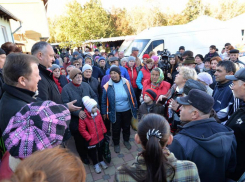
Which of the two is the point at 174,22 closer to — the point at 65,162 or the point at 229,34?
the point at 229,34

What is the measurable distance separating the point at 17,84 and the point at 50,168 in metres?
1.06

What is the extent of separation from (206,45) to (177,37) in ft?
7.59

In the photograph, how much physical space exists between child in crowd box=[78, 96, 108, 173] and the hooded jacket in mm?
1790

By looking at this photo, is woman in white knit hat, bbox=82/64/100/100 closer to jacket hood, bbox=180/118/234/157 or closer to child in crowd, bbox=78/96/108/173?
child in crowd, bbox=78/96/108/173

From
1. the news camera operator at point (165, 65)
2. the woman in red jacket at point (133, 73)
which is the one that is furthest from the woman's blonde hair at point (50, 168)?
the news camera operator at point (165, 65)

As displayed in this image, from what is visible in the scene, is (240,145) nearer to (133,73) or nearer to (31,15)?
(133,73)

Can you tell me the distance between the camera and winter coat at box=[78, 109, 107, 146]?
3.01 meters

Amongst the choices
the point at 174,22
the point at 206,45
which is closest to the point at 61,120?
the point at 206,45

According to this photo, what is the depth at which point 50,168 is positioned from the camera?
67 centimetres

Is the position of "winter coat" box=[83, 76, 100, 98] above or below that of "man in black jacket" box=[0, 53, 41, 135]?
below

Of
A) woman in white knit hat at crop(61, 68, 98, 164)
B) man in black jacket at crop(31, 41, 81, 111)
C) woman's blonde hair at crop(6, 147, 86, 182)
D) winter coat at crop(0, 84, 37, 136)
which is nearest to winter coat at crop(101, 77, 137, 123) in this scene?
woman in white knit hat at crop(61, 68, 98, 164)

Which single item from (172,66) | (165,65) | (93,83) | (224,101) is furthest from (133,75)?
(224,101)

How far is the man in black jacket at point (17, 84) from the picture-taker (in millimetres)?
1310

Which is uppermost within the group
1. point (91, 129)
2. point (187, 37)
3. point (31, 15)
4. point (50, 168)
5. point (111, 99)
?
point (31, 15)
